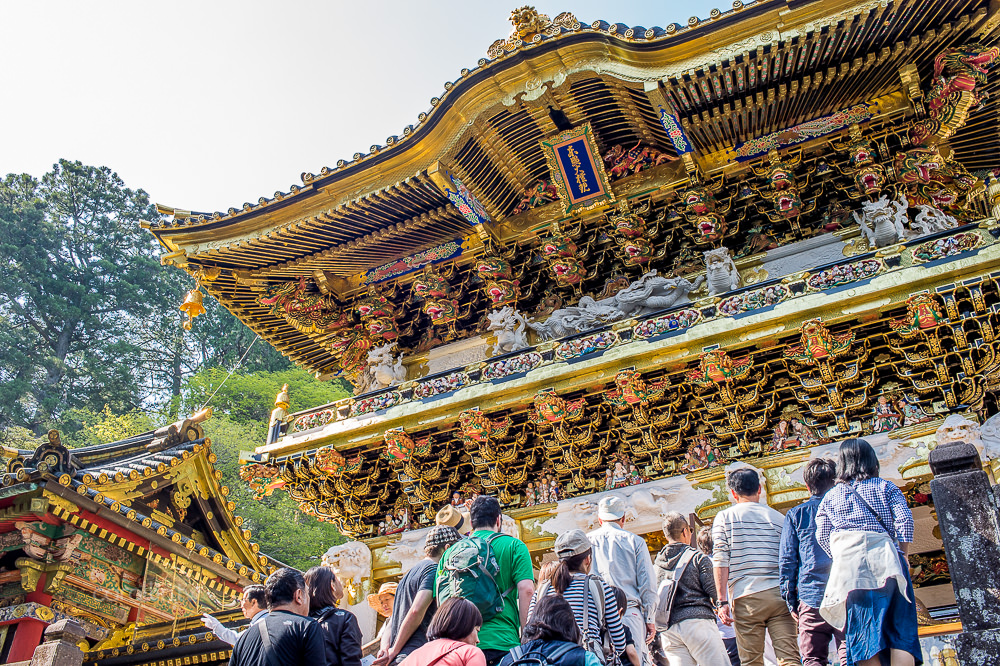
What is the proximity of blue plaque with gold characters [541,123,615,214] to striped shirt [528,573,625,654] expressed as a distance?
6154 mm

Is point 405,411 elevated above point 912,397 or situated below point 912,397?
above

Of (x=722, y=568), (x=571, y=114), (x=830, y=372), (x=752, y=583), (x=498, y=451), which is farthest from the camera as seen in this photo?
(x=571, y=114)

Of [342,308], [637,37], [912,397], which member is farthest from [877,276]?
[342,308]

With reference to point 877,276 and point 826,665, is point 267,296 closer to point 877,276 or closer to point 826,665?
point 877,276

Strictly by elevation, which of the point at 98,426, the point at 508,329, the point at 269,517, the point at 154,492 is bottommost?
the point at 269,517

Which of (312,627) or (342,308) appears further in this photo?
(342,308)

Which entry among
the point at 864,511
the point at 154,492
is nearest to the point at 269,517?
the point at 154,492

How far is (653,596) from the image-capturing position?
4.41 metres

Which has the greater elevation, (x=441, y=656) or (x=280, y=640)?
(x=280, y=640)

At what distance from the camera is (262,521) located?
19.3 metres

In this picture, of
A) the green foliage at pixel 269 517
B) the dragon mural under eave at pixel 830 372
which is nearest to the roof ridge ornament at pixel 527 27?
the dragon mural under eave at pixel 830 372

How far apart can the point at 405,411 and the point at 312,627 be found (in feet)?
17.6

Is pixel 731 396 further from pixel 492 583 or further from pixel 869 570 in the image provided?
pixel 492 583

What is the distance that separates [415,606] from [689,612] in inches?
64.8
